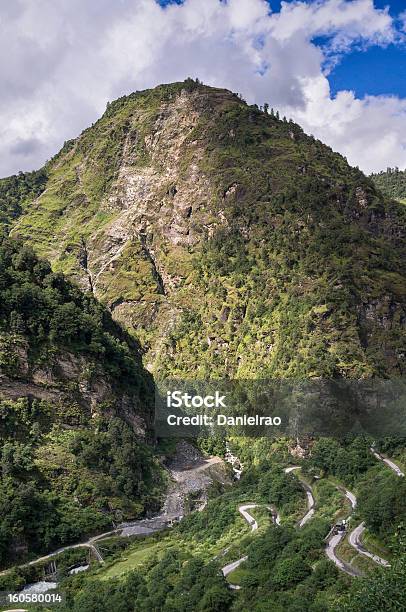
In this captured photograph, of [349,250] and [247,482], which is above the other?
[349,250]

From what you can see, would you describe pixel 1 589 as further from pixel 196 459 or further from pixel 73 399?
pixel 196 459

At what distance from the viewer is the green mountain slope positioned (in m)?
77.6

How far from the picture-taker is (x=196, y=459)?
115 m

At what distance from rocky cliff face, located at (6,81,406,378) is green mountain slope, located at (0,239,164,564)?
112 ft

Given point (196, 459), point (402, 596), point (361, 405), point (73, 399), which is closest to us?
point (402, 596)

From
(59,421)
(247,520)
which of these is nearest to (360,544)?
(247,520)

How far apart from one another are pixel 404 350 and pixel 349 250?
27788mm

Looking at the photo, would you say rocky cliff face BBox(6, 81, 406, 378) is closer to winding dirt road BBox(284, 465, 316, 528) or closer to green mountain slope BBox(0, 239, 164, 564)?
winding dirt road BBox(284, 465, 316, 528)

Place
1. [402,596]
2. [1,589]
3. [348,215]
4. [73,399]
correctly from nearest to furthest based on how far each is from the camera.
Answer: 1. [402,596]
2. [1,589]
3. [73,399]
4. [348,215]

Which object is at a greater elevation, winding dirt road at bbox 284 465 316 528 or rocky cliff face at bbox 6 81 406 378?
rocky cliff face at bbox 6 81 406 378

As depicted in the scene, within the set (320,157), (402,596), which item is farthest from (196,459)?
(320,157)

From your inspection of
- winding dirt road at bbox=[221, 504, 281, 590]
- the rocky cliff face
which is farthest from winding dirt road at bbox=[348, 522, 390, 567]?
the rocky cliff face

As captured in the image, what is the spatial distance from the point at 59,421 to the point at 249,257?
244ft

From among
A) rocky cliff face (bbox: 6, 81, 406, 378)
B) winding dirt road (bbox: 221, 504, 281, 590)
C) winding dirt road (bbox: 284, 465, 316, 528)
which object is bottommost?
winding dirt road (bbox: 221, 504, 281, 590)
